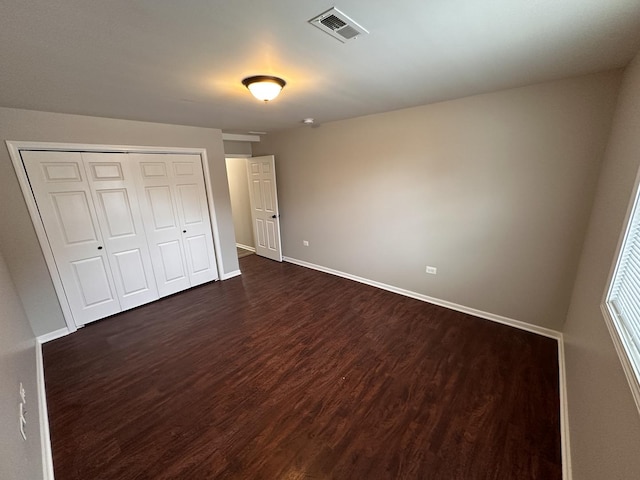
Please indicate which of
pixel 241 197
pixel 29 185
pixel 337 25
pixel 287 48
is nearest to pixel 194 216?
pixel 29 185

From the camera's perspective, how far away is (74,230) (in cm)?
302

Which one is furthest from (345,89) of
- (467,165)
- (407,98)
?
(467,165)

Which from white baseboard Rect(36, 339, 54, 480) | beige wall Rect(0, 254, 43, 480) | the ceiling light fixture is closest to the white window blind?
the ceiling light fixture

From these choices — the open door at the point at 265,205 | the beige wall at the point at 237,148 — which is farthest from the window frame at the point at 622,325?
the beige wall at the point at 237,148

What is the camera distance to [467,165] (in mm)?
2832

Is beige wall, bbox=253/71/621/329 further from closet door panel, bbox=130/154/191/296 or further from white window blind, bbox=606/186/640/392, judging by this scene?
closet door panel, bbox=130/154/191/296

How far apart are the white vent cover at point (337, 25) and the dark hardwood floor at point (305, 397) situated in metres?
2.53

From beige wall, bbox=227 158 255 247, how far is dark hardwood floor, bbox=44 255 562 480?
311cm

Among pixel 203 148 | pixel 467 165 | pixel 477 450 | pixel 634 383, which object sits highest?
pixel 203 148

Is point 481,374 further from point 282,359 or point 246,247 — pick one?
point 246,247

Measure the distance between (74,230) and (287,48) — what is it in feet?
10.9

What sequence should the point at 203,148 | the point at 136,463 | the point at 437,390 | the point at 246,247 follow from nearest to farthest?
the point at 136,463, the point at 437,390, the point at 203,148, the point at 246,247

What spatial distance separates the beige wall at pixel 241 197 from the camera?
5.90 m

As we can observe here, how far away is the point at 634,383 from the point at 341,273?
141 inches
